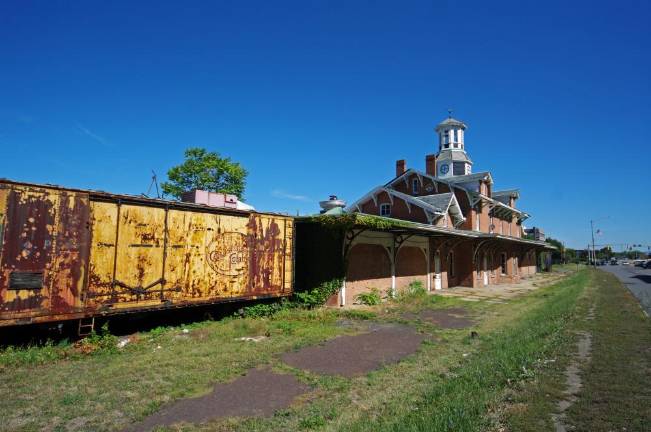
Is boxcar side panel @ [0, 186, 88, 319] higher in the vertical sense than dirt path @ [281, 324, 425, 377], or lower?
higher

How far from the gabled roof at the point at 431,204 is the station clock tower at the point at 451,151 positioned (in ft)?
33.8

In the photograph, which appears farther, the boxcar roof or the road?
the road

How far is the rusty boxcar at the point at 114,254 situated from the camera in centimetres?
720

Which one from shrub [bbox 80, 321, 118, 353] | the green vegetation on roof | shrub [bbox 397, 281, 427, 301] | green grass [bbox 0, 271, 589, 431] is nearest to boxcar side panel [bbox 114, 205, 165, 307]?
shrub [bbox 80, 321, 118, 353]

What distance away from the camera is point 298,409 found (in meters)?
5.13

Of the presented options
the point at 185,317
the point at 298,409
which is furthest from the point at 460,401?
the point at 185,317

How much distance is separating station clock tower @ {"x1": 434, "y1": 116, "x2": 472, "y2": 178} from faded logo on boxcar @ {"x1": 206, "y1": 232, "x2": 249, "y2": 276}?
30092 millimetres

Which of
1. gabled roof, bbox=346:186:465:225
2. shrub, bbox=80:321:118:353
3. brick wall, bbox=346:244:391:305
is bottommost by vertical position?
shrub, bbox=80:321:118:353

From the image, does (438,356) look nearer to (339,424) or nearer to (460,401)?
(460,401)

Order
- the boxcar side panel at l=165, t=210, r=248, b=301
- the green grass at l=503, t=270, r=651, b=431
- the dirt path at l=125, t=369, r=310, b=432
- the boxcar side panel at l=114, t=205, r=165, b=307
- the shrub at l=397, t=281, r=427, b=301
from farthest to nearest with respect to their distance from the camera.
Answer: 1. the shrub at l=397, t=281, r=427, b=301
2. the boxcar side panel at l=165, t=210, r=248, b=301
3. the boxcar side panel at l=114, t=205, r=165, b=307
4. the dirt path at l=125, t=369, r=310, b=432
5. the green grass at l=503, t=270, r=651, b=431

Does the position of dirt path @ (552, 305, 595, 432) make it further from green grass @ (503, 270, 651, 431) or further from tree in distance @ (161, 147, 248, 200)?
tree in distance @ (161, 147, 248, 200)

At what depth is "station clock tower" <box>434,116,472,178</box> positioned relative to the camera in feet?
125

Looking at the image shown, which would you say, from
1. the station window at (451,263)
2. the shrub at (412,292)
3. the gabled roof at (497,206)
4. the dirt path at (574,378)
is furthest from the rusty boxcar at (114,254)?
the gabled roof at (497,206)

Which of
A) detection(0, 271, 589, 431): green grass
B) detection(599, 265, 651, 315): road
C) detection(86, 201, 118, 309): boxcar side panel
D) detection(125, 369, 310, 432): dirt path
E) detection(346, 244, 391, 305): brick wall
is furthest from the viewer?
detection(599, 265, 651, 315): road
